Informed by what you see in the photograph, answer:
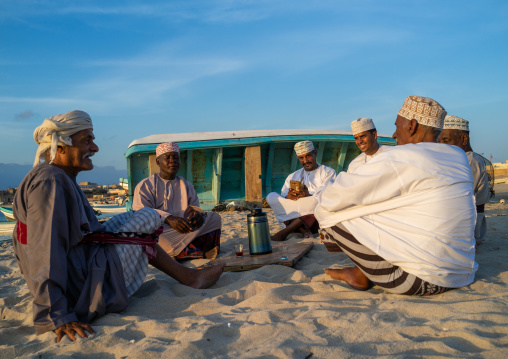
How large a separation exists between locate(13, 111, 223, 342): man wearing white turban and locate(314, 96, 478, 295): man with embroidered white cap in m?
1.34

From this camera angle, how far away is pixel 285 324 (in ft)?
6.54

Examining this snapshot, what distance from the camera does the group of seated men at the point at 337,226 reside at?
7.06ft

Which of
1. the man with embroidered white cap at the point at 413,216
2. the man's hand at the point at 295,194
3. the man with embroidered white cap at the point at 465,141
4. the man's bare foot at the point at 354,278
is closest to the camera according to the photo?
the man with embroidered white cap at the point at 413,216

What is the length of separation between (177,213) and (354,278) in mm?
2396

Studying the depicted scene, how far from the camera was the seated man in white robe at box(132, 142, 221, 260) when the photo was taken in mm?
4184

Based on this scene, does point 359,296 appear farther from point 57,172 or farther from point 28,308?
point 28,308

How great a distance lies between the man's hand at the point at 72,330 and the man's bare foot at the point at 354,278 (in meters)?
1.63

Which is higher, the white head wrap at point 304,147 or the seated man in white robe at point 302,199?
the white head wrap at point 304,147

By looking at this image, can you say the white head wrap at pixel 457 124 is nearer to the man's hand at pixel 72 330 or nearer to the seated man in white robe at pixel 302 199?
the seated man in white robe at pixel 302 199

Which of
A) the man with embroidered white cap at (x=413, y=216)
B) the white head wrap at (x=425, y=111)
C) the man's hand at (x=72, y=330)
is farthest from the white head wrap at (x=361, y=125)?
the man's hand at (x=72, y=330)

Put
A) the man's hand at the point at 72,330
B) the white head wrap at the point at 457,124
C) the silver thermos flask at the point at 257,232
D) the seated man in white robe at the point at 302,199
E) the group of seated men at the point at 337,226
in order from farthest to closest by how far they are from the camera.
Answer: the seated man in white robe at the point at 302,199 → the white head wrap at the point at 457,124 → the silver thermos flask at the point at 257,232 → the group of seated men at the point at 337,226 → the man's hand at the point at 72,330

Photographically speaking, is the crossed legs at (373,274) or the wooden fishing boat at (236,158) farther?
the wooden fishing boat at (236,158)

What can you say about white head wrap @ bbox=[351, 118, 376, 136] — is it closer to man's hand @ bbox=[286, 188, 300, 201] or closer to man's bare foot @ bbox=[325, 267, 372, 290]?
man's hand @ bbox=[286, 188, 300, 201]

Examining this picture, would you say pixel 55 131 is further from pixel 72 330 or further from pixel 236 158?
pixel 236 158
